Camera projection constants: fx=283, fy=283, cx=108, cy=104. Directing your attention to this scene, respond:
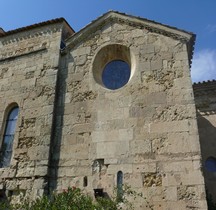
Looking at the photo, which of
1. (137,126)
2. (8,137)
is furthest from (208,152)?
(8,137)

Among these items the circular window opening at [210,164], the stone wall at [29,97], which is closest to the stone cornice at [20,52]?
the stone wall at [29,97]

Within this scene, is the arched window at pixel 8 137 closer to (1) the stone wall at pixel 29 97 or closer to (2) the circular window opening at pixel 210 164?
(1) the stone wall at pixel 29 97

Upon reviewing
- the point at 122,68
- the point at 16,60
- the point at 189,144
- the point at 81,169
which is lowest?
the point at 81,169

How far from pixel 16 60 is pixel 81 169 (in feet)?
13.9

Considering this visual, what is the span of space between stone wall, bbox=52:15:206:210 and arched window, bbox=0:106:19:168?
1.40 meters

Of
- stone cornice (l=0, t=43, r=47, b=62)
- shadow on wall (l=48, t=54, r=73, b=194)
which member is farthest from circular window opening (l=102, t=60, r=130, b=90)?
stone cornice (l=0, t=43, r=47, b=62)

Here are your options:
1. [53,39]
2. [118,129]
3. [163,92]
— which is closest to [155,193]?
[118,129]

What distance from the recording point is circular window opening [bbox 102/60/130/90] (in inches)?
301

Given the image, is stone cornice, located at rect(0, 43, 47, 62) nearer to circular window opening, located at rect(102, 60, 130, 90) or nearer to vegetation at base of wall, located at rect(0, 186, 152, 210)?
circular window opening, located at rect(102, 60, 130, 90)

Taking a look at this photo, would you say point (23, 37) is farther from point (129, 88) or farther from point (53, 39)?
point (129, 88)

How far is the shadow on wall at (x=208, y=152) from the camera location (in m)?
9.70

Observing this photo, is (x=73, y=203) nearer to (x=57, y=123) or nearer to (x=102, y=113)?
(x=102, y=113)

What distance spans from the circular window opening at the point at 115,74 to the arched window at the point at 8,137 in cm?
276

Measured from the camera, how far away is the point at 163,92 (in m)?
6.87
